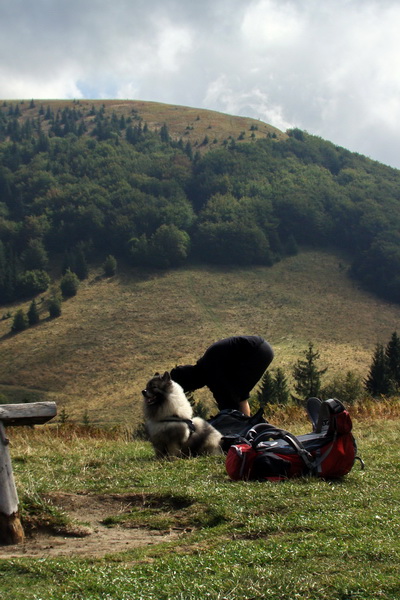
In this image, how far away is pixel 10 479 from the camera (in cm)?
498

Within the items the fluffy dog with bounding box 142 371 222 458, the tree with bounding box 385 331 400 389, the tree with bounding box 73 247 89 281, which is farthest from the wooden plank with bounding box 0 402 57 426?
the tree with bounding box 73 247 89 281

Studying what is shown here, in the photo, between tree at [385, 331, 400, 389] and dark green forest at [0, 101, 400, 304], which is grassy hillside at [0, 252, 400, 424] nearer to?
dark green forest at [0, 101, 400, 304]

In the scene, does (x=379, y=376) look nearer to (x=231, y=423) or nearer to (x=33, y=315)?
(x=231, y=423)

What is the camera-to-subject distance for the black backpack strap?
6445 mm

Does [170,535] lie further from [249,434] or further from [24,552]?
[249,434]

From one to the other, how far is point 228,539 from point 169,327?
10163 cm

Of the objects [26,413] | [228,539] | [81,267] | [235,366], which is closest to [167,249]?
[81,267]

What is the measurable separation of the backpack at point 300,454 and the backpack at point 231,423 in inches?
42.4

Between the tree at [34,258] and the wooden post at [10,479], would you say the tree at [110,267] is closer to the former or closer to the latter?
the tree at [34,258]

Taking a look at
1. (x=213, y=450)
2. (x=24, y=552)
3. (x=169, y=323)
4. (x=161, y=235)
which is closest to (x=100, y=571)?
(x=24, y=552)

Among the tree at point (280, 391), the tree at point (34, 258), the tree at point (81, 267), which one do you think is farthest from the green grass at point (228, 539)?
the tree at point (34, 258)

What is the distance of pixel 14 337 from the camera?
347 ft

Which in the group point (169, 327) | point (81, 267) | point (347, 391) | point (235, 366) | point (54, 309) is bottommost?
point (54, 309)

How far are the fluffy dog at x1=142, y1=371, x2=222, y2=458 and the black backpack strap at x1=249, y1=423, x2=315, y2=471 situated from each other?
1247mm
